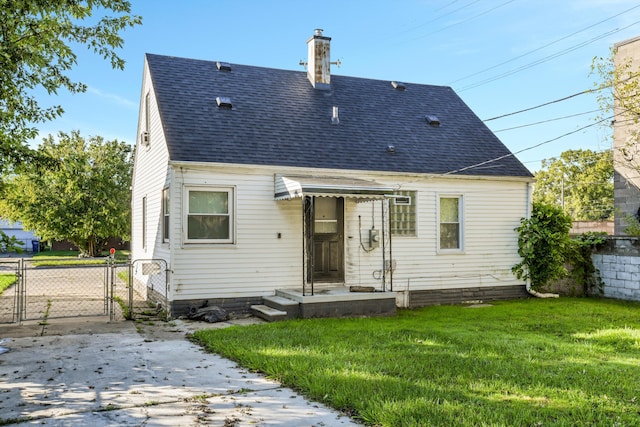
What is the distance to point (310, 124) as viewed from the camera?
1252 centimetres

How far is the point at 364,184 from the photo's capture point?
10648 mm

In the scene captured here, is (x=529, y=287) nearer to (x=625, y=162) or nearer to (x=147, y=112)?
(x=625, y=162)

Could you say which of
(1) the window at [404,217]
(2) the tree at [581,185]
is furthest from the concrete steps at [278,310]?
(2) the tree at [581,185]

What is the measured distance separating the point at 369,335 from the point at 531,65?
1490 cm

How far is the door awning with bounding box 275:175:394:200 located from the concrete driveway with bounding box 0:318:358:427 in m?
3.55

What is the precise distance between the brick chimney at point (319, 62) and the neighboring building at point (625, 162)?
8.41 m

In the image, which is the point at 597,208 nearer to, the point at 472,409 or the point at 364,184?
the point at 364,184

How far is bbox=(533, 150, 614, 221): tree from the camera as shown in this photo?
49531 mm

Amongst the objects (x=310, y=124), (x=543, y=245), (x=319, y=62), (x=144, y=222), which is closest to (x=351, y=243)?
(x=310, y=124)

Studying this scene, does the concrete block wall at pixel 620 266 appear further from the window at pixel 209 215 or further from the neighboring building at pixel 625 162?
the window at pixel 209 215

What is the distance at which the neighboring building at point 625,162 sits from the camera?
14.9 metres

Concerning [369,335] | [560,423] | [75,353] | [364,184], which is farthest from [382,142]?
[560,423]

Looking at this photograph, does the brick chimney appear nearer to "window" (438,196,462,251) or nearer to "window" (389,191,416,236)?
"window" (389,191,416,236)

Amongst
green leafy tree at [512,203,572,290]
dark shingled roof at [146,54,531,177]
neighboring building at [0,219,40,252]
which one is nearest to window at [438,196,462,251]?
dark shingled roof at [146,54,531,177]
